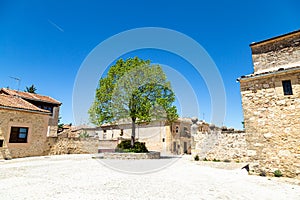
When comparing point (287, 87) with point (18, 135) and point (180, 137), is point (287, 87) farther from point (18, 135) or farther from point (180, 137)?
point (180, 137)

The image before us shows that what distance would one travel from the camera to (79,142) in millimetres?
17438

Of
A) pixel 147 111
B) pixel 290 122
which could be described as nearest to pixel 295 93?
pixel 290 122

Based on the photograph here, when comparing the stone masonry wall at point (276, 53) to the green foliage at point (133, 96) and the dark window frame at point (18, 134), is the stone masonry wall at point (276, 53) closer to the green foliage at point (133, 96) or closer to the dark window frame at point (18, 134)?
the green foliage at point (133, 96)

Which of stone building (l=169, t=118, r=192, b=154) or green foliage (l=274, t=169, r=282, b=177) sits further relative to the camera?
stone building (l=169, t=118, r=192, b=154)

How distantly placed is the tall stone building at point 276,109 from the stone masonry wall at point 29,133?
49.3 ft

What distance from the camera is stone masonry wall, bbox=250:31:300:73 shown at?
296 inches

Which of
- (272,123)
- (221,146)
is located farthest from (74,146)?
(272,123)

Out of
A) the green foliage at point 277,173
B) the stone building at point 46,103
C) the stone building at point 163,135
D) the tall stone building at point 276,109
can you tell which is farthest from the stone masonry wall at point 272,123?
the stone building at point 46,103

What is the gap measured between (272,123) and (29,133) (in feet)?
52.5

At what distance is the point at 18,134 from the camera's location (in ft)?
42.4

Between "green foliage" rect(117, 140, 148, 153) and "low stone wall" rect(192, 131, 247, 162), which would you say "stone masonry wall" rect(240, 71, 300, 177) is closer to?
"low stone wall" rect(192, 131, 247, 162)

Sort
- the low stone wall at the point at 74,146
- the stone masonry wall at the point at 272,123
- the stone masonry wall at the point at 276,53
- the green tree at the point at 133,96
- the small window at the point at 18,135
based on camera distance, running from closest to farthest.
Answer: the stone masonry wall at the point at 272,123
the stone masonry wall at the point at 276,53
the small window at the point at 18,135
the green tree at the point at 133,96
the low stone wall at the point at 74,146

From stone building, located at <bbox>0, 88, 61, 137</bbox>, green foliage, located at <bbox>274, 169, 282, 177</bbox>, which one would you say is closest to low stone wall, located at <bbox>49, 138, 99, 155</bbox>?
stone building, located at <bbox>0, 88, 61, 137</bbox>

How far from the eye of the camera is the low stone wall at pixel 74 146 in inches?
617
